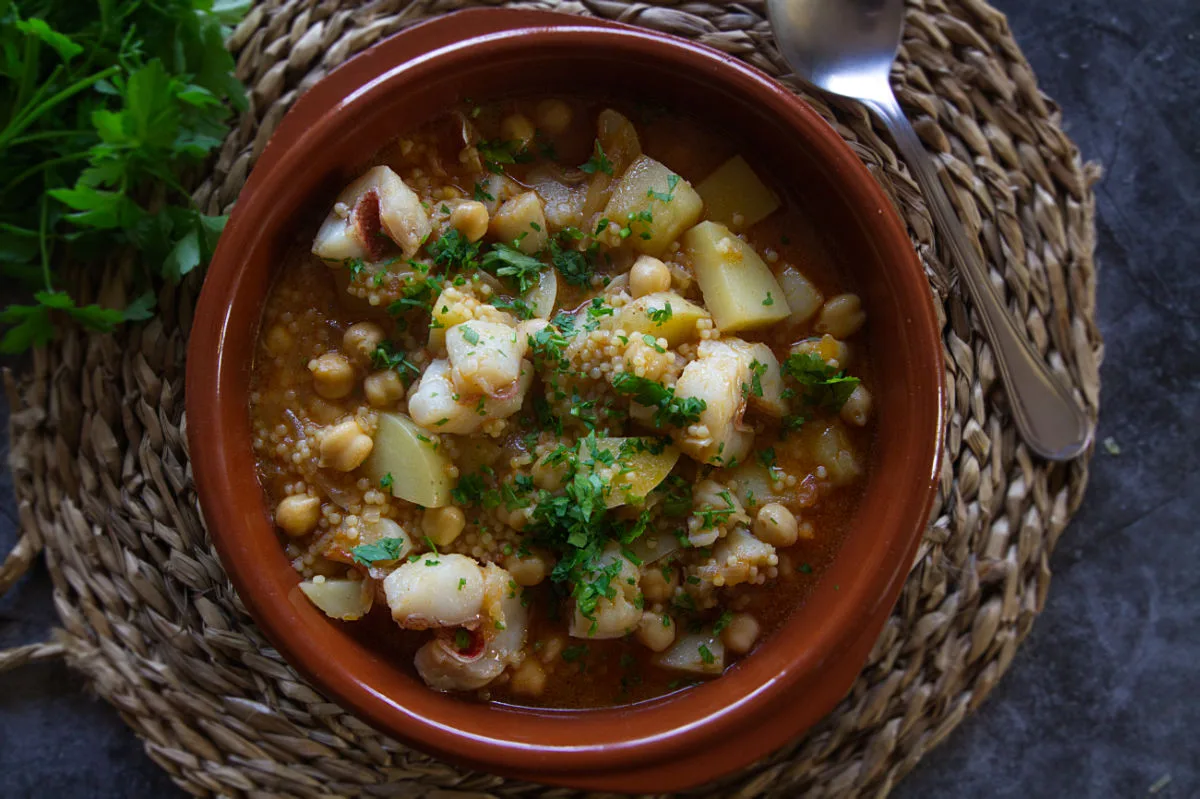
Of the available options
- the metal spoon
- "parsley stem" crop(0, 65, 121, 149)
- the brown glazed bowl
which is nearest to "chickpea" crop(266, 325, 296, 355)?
the brown glazed bowl

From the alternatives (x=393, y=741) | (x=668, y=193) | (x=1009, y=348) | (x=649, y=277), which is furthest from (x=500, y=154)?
(x=393, y=741)

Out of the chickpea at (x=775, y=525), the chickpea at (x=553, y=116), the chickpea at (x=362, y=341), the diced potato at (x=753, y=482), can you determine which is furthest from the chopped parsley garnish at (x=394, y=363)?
the chickpea at (x=775, y=525)

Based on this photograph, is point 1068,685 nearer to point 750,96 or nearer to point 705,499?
point 705,499

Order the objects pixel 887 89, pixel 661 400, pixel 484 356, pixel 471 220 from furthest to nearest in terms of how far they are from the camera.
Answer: pixel 887 89, pixel 471 220, pixel 661 400, pixel 484 356

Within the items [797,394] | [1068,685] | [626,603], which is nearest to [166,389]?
[626,603]

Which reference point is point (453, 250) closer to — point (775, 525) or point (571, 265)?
point (571, 265)

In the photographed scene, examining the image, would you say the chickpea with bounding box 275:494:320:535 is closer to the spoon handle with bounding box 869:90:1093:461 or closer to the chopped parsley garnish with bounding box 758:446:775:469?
the chopped parsley garnish with bounding box 758:446:775:469
